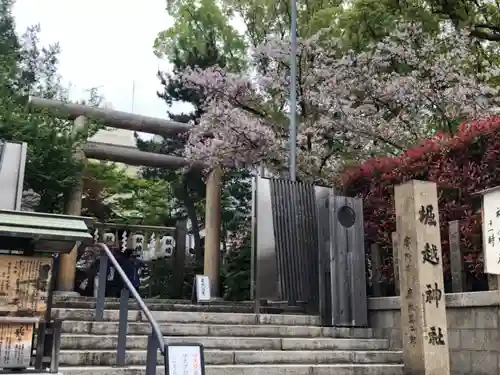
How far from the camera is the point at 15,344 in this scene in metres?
5.05

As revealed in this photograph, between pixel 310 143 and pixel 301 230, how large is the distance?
5460 mm

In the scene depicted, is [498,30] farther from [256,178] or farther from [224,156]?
[256,178]

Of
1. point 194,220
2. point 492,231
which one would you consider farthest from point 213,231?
point 492,231

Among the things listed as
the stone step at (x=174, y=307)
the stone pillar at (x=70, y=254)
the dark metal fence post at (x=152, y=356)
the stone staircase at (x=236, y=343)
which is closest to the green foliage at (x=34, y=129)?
the stone pillar at (x=70, y=254)

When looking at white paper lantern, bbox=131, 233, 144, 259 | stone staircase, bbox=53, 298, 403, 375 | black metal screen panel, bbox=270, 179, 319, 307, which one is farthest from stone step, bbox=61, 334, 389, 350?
white paper lantern, bbox=131, 233, 144, 259

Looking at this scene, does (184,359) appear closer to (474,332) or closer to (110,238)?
(474,332)

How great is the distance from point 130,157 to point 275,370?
10.4 metres

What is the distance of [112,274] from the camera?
11.7 metres

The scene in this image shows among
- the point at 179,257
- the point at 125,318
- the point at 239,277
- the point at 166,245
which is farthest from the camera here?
the point at 166,245

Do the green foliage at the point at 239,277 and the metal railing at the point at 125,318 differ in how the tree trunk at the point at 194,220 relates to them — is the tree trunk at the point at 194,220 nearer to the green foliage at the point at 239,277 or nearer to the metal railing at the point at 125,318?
the green foliage at the point at 239,277

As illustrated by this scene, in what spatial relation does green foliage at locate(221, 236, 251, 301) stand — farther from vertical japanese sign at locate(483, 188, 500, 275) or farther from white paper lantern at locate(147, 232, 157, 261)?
vertical japanese sign at locate(483, 188, 500, 275)

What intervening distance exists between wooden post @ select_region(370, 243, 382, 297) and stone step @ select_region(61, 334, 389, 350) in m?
0.93

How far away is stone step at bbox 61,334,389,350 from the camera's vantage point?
6461mm

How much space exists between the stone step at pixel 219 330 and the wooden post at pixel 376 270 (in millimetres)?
721
